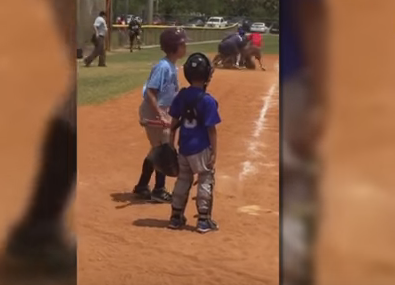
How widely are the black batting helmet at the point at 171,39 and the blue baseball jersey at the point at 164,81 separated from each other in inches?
4.5

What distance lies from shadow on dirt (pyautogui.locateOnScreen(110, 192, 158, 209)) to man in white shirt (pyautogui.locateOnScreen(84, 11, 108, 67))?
38.8ft

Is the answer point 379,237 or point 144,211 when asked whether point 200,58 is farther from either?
point 379,237

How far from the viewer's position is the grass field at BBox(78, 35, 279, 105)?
46.7ft

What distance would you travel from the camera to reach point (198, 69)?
566 cm

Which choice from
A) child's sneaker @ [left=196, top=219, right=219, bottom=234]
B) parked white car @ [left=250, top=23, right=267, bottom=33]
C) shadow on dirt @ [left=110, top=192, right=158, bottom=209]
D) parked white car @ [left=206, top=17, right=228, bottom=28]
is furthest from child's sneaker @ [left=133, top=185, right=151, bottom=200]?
parked white car @ [left=206, top=17, right=228, bottom=28]

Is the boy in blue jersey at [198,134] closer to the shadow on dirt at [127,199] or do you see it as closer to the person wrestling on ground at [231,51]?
the shadow on dirt at [127,199]

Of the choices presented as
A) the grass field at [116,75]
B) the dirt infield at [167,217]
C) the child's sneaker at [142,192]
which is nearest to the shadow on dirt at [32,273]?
the dirt infield at [167,217]

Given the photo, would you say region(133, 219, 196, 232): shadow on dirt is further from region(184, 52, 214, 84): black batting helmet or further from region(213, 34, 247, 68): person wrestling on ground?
region(213, 34, 247, 68): person wrestling on ground

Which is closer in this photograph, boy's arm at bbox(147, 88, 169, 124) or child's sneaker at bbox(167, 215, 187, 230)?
child's sneaker at bbox(167, 215, 187, 230)

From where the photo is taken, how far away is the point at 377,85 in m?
3.28

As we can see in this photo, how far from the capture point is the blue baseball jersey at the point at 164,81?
637 centimetres

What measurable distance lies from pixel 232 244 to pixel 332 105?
2288 mm

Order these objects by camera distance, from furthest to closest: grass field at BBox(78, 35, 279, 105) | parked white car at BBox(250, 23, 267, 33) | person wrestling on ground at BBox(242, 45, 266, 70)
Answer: parked white car at BBox(250, 23, 267, 33)
person wrestling on ground at BBox(242, 45, 266, 70)
grass field at BBox(78, 35, 279, 105)

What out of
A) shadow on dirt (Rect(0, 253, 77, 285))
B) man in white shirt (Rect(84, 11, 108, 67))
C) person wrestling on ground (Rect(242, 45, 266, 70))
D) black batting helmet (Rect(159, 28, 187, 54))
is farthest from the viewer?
person wrestling on ground (Rect(242, 45, 266, 70))
